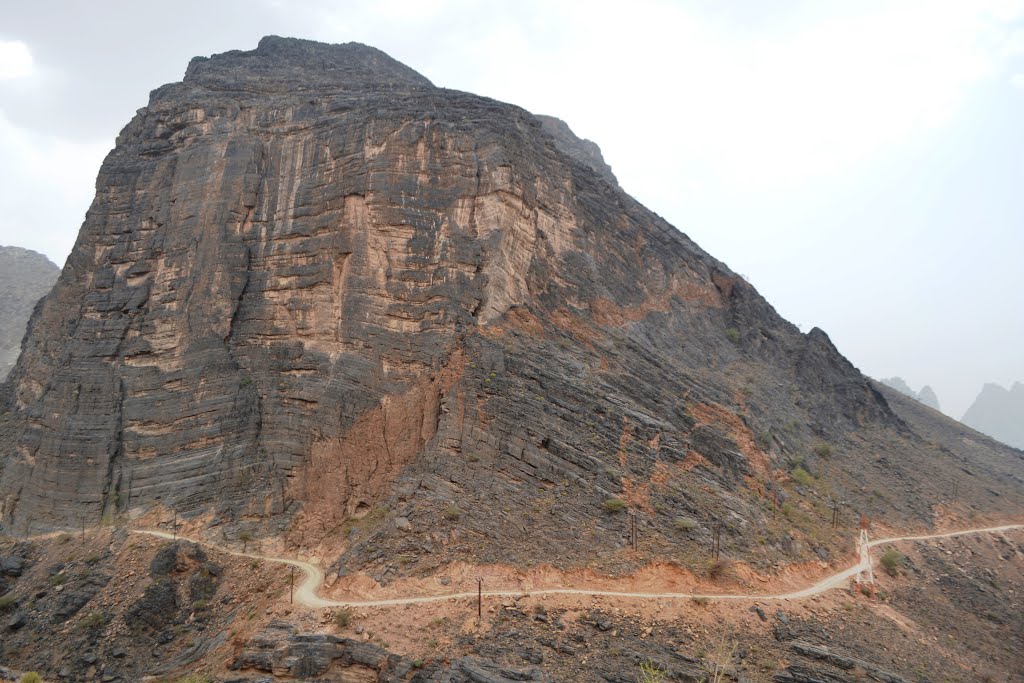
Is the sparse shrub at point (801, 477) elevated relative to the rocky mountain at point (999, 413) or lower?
lower

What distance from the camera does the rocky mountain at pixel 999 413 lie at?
563 ft

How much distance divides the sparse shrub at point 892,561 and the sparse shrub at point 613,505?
13073mm

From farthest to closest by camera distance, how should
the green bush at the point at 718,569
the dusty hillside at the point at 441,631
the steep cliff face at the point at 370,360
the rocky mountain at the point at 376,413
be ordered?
1. the steep cliff face at the point at 370,360
2. the green bush at the point at 718,569
3. the rocky mountain at the point at 376,413
4. the dusty hillside at the point at 441,631

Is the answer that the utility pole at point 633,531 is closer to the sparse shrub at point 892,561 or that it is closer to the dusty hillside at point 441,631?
the dusty hillside at point 441,631

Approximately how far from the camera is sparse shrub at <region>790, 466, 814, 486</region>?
31641 mm

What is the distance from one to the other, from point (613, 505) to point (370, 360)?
36.9 ft

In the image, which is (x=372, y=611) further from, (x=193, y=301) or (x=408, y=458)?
(x=193, y=301)

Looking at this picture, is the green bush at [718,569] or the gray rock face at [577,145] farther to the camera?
the gray rock face at [577,145]

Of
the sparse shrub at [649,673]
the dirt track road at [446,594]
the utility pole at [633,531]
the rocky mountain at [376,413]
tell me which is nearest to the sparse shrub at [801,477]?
the rocky mountain at [376,413]

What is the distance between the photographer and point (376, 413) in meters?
26.2

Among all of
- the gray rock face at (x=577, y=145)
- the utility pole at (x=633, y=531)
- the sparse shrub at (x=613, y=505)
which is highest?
the gray rock face at (x=577, y=145)

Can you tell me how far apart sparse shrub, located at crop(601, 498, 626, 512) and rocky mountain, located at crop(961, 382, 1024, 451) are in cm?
18603

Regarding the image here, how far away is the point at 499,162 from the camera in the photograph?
2906cm

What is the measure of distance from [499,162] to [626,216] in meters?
13.6
